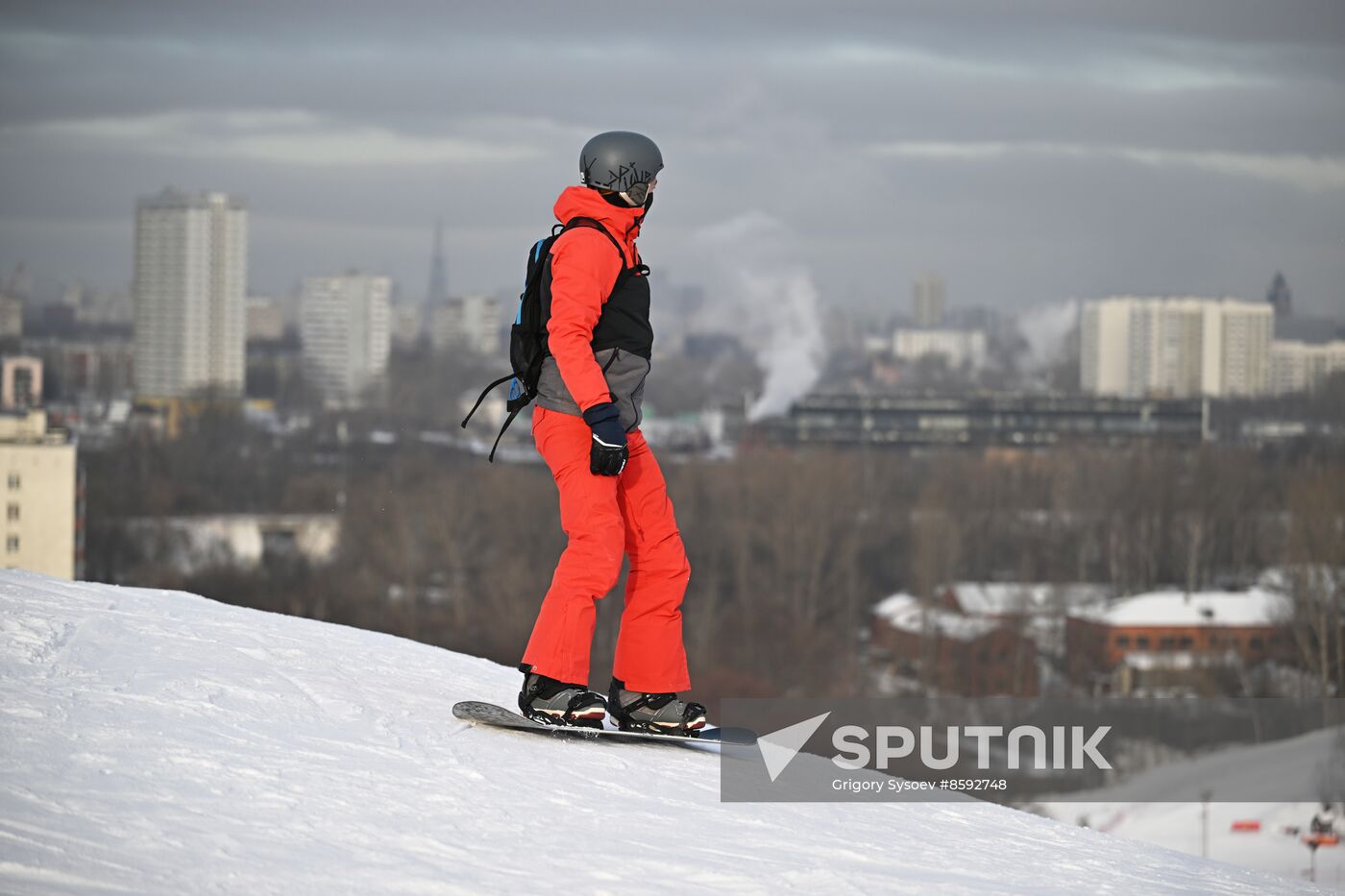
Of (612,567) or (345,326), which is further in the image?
(345,326)

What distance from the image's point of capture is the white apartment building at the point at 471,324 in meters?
95.6

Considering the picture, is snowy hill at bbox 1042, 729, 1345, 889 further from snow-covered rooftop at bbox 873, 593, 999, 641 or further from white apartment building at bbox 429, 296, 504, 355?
white apartment building at bbox 429, 296, 504, 355

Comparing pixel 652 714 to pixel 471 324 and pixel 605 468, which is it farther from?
pixel 471 324

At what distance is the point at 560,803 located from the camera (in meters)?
3.29

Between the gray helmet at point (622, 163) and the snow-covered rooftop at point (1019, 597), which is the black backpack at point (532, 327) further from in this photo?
the snow-covered rooftop at point (1019, 597)

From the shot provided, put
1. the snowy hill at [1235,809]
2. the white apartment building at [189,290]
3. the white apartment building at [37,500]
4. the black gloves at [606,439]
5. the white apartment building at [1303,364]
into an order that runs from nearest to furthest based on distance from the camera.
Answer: the black gloves at [606,439], the snowy hill at [1235,809], the white apartment building at [37,500], the white apartment building at [1303,364], the white apartment building at [189,290]

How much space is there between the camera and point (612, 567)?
385 cm

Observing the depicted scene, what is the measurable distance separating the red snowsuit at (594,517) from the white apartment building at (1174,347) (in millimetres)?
70955

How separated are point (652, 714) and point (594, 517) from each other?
545 millimetres

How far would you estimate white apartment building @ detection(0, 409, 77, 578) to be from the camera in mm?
33656

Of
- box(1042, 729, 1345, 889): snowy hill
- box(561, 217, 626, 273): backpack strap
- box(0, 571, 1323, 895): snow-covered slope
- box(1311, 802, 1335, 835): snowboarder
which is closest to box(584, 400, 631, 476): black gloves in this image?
box(561, 217, 626, 273): backpack strap
